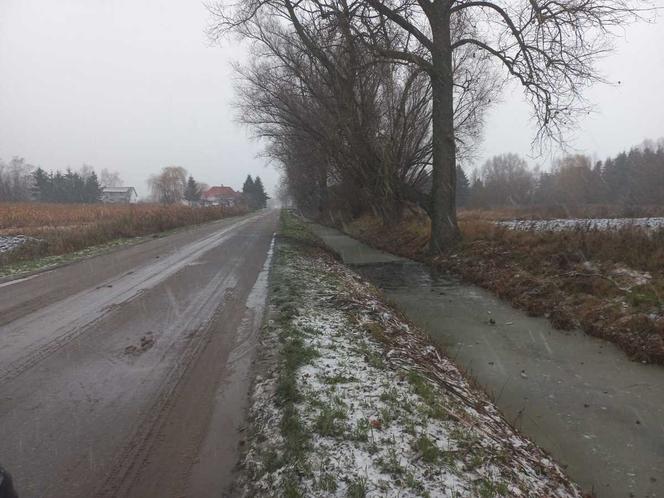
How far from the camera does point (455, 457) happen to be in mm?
3219

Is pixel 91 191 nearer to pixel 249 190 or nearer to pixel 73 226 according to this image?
pixel 249 190

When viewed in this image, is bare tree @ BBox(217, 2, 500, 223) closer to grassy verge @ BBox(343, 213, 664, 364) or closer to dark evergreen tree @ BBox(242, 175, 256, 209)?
grassy verge @ BBox(343, 213, 664, 364)

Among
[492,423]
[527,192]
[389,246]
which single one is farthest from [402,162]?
[527,192]

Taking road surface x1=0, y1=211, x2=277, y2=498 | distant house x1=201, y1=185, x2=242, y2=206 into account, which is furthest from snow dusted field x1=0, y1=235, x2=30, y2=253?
distant house x1=201, y1=185, x2=242, y2=206

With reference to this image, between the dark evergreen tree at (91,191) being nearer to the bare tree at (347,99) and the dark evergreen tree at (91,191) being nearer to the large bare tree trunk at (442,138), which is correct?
the bare tree at (347,99)

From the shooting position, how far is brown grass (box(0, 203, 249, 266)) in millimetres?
16219

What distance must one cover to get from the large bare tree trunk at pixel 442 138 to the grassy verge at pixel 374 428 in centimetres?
945

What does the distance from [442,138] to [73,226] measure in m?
19.7

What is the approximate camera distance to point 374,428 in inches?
141

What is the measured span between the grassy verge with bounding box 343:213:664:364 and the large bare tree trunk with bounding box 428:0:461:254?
→ 3.39 feet

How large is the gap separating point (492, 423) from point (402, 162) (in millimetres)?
20865

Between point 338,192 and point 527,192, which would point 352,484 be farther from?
point 527,192

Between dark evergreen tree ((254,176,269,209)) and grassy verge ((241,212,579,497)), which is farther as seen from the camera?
dark evergreen tree ((254,176,269,209))

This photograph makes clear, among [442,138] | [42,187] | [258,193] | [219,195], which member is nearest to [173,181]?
[219,195]
